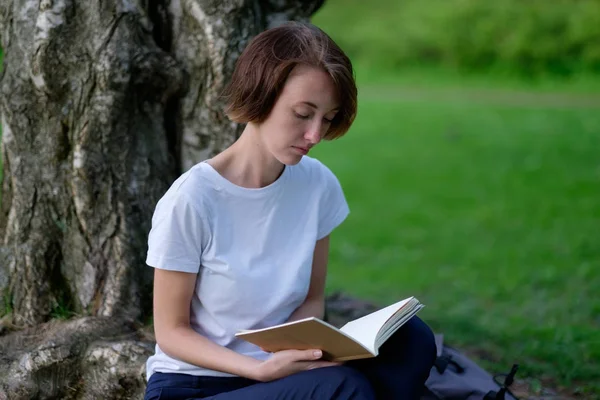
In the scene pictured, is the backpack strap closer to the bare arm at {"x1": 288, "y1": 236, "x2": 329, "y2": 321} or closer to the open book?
the bare arm at {"x1": 288, "y1": 236, "x2": 329, "y2": 321}

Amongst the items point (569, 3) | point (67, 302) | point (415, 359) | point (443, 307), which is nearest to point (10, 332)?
point (67, 302)

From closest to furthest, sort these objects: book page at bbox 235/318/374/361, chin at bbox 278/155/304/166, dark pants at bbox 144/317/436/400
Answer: book page at bbox 235/318/374/361 → dark pants at bbox 144/317/436/400 → chin at bbox 278/155/304/166

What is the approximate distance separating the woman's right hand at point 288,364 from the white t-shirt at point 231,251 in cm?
21

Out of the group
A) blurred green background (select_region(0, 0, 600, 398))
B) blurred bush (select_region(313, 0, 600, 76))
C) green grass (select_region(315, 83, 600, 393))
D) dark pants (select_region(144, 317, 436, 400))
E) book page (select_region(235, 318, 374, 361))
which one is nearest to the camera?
book page (select_region(235, 318, 374, 361))

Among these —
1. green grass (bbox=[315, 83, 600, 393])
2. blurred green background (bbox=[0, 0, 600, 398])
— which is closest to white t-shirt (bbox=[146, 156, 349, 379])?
blurred green background (bbox=[0, 0, 600, 398])

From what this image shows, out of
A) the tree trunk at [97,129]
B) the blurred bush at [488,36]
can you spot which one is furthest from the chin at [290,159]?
the blurred bush at [488,36]

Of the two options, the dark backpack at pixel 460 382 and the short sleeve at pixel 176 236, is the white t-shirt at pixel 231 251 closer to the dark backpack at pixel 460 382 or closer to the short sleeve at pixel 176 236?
the short sleeve at pixel 176 236

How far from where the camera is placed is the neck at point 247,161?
2.53 metres

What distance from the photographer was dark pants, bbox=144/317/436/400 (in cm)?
224

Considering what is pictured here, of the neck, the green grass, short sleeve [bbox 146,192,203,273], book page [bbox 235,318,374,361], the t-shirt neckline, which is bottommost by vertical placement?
the green grass

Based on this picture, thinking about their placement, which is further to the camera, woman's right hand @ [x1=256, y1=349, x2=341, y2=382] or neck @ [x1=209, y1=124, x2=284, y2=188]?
neck @ [x1=209, y1=124, x2=284, y2=188]

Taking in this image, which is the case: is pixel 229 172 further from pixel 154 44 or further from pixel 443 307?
pixel 443 307

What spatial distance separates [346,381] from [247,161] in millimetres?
699

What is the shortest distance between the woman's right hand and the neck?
0.52 m
